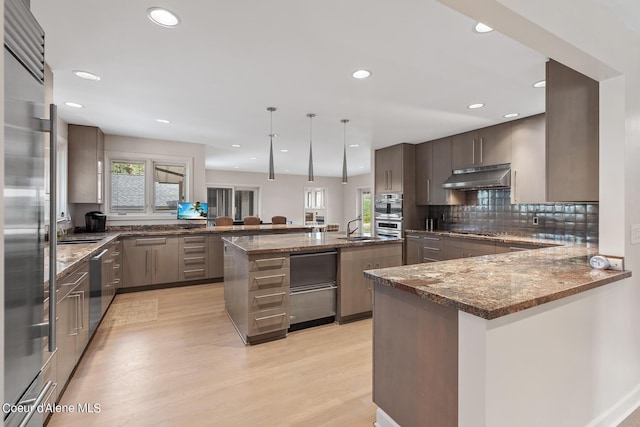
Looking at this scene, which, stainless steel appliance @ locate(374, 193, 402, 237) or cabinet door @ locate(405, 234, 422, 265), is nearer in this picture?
cabinet door @ locate(405, 234, 422, 265)

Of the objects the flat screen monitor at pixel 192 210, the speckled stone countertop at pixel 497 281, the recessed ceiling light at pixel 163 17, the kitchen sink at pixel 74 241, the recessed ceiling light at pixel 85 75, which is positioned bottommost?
the speckled stone countertop at pixel 497 281

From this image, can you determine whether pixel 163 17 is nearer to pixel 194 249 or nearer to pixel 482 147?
pixel 194 249

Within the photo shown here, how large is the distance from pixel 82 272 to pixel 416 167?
506cm

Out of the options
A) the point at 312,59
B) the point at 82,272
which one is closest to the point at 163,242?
the point at 82,272

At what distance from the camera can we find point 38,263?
3.05ft

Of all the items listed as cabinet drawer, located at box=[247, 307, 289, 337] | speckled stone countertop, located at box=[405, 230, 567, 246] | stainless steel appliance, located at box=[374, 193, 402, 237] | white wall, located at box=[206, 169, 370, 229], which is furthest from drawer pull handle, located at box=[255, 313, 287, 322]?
white wall, located at box=[206, 169, 370, 229]

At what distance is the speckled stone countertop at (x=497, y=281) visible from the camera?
1.17 meters

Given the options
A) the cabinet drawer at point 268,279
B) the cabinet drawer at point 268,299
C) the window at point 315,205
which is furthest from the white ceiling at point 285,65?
the window at point 315,205

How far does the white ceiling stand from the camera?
185cm

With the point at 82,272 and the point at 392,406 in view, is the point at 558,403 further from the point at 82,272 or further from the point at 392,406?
the point at 82,272

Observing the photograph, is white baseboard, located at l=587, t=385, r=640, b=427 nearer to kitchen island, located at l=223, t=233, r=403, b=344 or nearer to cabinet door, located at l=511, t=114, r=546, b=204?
kitchen island, located at l=223, t=233, r=403, b=344

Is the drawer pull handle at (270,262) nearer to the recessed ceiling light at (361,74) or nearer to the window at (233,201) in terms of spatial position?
the recessed ceiling light at (361,74)

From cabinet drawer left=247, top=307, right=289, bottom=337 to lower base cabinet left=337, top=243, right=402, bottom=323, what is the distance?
641 millimetres

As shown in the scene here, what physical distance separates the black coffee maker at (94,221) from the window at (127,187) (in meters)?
0.48
